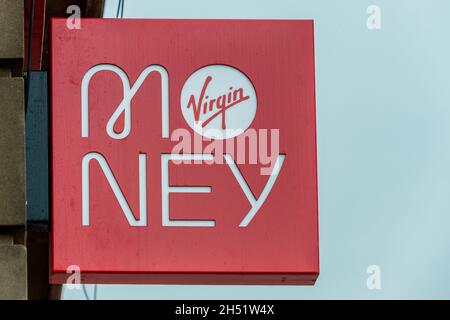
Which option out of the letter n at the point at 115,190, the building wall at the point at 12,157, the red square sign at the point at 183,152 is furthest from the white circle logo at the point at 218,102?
the building wall at the point at 12,157

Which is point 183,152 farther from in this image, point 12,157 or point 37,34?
point 37,34

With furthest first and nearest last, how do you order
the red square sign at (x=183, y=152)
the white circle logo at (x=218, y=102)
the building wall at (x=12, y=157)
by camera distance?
the white circle logo at (x=218, y=102) → the red square sign at (x=183, y=152) → the building wall at (x=12, y=157)

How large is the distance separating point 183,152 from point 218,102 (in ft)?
1.84

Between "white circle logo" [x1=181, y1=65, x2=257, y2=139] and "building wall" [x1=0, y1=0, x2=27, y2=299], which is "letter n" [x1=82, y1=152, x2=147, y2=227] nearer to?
"white circle logo" [x1=181, y1=65, x2=257, y2=139]

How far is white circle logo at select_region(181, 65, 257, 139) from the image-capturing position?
1348 cm

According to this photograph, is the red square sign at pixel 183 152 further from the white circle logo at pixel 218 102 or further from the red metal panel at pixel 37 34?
the red metal panel at pixel 37 34

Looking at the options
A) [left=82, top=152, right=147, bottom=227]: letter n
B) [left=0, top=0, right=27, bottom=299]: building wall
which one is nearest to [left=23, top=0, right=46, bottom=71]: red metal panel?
[left=82, top=152, right=147, bottom=227]: letter n

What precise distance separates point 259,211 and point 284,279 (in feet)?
1.78

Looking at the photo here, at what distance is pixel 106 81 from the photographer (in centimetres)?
1345

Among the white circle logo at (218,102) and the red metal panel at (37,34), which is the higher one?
the red metal panel at (37,34)

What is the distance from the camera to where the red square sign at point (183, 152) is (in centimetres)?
1314

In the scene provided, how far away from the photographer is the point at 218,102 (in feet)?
44.8

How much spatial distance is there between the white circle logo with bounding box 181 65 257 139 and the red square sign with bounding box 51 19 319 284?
1 centimetres

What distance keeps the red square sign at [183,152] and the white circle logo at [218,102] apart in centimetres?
1
